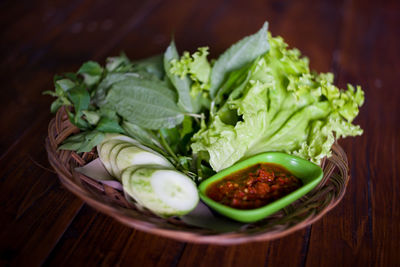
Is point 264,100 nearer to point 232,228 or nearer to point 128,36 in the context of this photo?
point 232,228

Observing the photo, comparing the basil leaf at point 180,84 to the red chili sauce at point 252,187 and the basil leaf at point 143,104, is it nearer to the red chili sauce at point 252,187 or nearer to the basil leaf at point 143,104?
the basil leaf at point 143,104

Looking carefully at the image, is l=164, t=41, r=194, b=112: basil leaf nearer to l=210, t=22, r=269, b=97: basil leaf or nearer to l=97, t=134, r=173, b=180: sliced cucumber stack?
l=210, t=22, r=269, b=97: basil leaf

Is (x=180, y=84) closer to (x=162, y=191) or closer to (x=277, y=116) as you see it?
(x=277, y=116)

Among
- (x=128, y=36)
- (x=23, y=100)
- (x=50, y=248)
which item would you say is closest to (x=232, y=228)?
(x=50, y=248)

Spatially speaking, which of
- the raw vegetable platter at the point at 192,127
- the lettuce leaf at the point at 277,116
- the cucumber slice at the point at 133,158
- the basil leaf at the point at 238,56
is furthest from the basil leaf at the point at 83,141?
the basil leaf at the point at 238,56

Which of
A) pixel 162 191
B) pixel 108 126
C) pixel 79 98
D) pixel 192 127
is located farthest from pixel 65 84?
pixel 162 191

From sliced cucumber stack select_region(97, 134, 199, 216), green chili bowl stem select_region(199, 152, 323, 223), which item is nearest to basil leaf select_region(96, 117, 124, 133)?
sliced cucumber stack select_region(97, 134, 199, 216)
